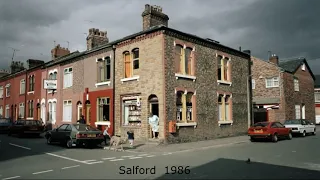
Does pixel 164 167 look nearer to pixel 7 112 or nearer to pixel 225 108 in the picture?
pixel 225 108

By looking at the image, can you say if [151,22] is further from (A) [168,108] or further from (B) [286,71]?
(B) [286,71]

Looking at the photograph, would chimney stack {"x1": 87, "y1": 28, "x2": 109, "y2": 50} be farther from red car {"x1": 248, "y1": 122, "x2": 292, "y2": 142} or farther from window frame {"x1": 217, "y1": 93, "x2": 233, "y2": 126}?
red car {"x1": 248, "y1": 122, "x2": 292, "y2": 142}

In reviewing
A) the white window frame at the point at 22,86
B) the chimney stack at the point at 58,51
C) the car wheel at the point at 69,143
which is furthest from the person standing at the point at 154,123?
the white window frame at the point at 22,86

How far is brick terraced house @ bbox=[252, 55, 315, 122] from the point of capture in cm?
3291

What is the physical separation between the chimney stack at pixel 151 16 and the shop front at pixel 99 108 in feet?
19.0

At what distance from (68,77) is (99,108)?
258 inches

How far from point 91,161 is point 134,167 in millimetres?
2370

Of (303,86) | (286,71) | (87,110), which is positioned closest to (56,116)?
(87,110)

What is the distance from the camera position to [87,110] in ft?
84.7

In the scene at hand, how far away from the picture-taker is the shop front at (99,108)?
2280 cm

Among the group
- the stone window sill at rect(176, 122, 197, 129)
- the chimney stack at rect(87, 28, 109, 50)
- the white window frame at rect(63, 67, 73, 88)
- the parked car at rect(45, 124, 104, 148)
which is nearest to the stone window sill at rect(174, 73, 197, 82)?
the stone window sill at rect(176, 122, 197, 129)

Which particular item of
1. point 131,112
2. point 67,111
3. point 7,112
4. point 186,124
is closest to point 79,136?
point 131,112

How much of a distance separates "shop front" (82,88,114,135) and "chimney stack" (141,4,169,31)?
5.79 m

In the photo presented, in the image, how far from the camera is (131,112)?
21.2 meters
